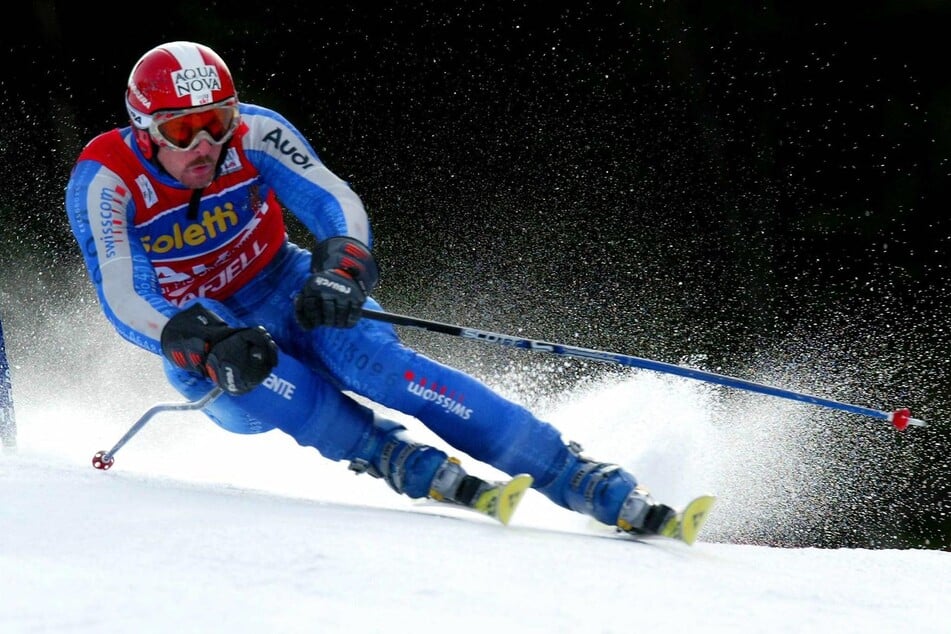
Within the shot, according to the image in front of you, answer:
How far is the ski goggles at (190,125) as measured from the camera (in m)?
2.80

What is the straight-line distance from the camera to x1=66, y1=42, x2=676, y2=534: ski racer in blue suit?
2.65 meters

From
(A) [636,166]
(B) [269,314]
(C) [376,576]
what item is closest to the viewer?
(C) [376,576]

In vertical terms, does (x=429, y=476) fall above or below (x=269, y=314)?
below

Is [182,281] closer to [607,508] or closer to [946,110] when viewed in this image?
[607,508]

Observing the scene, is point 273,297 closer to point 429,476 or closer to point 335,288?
point 335,288

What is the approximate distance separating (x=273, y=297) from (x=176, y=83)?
2.04ft

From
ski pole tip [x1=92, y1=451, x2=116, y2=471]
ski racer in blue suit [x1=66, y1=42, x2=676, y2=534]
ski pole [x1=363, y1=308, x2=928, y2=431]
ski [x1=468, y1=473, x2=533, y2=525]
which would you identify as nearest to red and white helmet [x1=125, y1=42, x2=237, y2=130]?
ski racer in blue suit [x1=66, y1=42, x2=676, y2=534]

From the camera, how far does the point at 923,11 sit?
7.23 metres

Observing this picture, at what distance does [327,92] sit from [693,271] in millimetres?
2718

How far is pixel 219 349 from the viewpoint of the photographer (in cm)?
255

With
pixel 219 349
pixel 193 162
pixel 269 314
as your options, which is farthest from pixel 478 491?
pixel 193 162

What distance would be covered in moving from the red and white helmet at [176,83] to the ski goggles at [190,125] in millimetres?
13

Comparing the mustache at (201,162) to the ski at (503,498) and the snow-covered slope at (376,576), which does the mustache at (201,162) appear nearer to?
the snow-covered slope at (376,576)

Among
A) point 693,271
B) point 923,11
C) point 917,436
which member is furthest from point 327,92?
point 917,436
